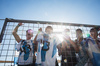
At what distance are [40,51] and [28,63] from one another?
0.35m

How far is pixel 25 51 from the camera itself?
73.8 inches

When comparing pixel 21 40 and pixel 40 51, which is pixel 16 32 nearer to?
pixel 21 40

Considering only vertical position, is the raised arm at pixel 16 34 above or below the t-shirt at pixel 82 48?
above

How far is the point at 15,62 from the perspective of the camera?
1.71 metres

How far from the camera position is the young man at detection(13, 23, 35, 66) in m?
1.79

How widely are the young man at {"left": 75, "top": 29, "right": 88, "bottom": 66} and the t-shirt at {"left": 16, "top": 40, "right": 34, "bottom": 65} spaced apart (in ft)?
3.42

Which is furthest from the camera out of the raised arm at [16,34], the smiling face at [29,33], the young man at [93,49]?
the smiling face at [29,33]

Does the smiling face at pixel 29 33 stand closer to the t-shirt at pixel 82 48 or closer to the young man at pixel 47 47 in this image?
the young man at pixel 47 47

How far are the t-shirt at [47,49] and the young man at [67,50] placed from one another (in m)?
0.18

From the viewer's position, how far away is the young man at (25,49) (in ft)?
5.86

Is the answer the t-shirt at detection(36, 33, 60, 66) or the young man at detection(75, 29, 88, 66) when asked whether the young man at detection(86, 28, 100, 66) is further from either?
the t-shirt at detection(36, 33, 60, 66)

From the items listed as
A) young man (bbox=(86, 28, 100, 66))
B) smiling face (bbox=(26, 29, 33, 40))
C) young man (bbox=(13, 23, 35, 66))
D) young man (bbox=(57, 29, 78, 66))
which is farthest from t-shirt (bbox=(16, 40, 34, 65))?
young man (bbox=(86, 28, 100, 66))

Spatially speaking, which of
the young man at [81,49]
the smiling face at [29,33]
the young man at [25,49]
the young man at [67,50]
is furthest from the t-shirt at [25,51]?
the young man at [81,49]

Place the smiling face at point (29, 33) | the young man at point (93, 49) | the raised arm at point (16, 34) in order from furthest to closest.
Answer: the smiling face at point (29, 33) < the raised arm at point (16, 34) < the young man at point (93, 49)
